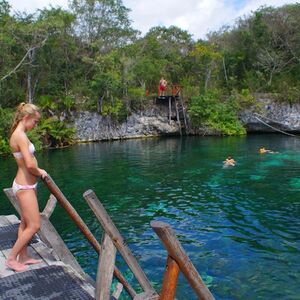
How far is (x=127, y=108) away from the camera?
121 feet

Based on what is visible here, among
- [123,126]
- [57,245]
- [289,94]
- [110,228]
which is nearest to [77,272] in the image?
[57,245]

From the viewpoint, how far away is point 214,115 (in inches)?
1470

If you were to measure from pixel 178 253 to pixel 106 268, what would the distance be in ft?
4.75

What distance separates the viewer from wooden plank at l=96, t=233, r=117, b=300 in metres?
4.06

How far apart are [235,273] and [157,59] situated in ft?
125

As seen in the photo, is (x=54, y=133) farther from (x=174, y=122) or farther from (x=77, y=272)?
(x=77, y=272)

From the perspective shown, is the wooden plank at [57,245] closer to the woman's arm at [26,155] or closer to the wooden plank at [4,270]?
the wooden plank at [4,270]

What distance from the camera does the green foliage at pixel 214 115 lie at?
122ft

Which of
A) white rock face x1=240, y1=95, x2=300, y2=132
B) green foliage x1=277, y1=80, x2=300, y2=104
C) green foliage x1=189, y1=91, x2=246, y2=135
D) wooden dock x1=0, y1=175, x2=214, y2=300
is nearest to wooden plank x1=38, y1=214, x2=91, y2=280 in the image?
wooden dock x1=0, y1=175, x2=214, y2=300

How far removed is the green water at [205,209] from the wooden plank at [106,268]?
9.86ft

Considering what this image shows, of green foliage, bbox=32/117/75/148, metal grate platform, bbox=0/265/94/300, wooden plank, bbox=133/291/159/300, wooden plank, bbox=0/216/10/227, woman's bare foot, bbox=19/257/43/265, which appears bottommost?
metal grate platform, bbox=0/265/94/300

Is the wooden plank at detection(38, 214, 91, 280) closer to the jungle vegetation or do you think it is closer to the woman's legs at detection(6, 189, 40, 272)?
the woman's legs at detection(6, 189, 40, 272)

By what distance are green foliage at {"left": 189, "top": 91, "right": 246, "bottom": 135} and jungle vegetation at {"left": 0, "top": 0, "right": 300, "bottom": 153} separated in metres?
0.10

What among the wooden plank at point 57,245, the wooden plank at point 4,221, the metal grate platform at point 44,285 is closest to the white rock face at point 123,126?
the wooden plank at point 4,221
